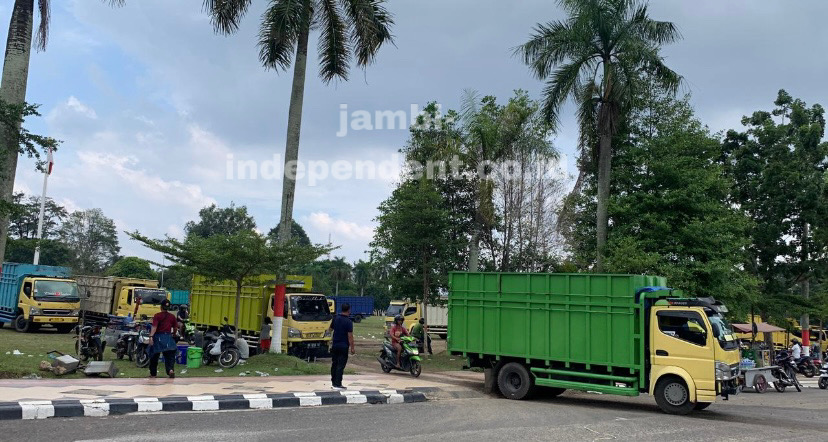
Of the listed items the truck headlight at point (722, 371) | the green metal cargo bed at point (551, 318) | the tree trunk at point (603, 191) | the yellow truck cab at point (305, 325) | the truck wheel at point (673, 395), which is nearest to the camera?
the truck headlight at point (722, 371)

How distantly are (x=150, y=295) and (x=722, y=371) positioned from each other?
22939 mm

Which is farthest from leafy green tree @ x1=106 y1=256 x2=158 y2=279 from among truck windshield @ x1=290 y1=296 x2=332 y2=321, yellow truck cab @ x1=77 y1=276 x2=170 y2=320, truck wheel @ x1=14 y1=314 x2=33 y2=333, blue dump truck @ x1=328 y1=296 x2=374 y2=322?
truck windshield @ x1=290 y1=296 x2=332 y2=321

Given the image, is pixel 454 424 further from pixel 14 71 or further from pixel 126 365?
pixel 14 71

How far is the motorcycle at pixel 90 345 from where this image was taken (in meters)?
15.7

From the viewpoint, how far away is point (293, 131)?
19.1m

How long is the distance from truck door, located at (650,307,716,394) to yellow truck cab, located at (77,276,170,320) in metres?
21.4

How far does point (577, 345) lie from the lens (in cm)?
1289

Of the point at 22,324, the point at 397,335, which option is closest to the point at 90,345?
the point at 397,335

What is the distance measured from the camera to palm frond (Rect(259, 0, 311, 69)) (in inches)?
719

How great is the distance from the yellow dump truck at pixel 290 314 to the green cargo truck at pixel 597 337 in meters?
6.43

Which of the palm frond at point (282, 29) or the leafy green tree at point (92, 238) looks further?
the leafy green tree at point (92, 238)

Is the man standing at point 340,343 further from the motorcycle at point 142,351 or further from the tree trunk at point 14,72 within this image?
the tree trunk at point 14,72

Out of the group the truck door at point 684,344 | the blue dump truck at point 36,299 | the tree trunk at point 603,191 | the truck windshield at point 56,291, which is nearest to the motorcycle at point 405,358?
the truck door at point 684,344

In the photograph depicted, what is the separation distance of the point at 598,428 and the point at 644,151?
15234mm
